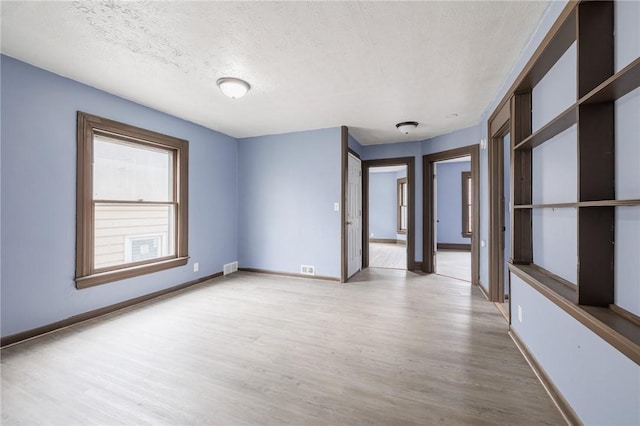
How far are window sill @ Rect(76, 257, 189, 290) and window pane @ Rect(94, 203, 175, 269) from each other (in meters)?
0.14

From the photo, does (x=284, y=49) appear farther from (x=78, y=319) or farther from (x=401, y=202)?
(x=401, y=202)

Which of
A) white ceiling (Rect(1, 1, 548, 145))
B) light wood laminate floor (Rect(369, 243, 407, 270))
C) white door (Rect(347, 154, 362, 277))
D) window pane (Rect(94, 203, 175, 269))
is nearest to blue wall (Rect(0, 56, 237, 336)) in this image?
white ceiling (Rect(1, 1, 548, 145))

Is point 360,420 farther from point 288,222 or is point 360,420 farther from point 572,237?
point 288,222

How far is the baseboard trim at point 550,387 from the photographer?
4.69 feet

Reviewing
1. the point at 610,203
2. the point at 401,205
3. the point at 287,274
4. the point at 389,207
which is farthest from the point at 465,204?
the point at 610,203

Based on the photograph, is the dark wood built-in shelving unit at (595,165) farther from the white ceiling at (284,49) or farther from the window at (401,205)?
the window at (401,205)

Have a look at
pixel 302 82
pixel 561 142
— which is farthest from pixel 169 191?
pixel 561 142

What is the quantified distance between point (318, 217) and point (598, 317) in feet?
11.6

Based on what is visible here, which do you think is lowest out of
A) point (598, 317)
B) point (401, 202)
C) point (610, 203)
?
point (598, 317)

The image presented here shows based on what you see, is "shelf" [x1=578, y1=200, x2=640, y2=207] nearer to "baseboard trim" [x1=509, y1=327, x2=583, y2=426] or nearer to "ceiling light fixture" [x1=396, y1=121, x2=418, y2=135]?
"baseboard trim" [x1=509, y1=327, x2=583, y2=426]

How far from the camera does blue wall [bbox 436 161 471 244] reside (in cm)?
779

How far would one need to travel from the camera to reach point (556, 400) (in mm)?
1578

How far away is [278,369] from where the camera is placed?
1943 mm

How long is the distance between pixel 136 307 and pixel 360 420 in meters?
3.01
